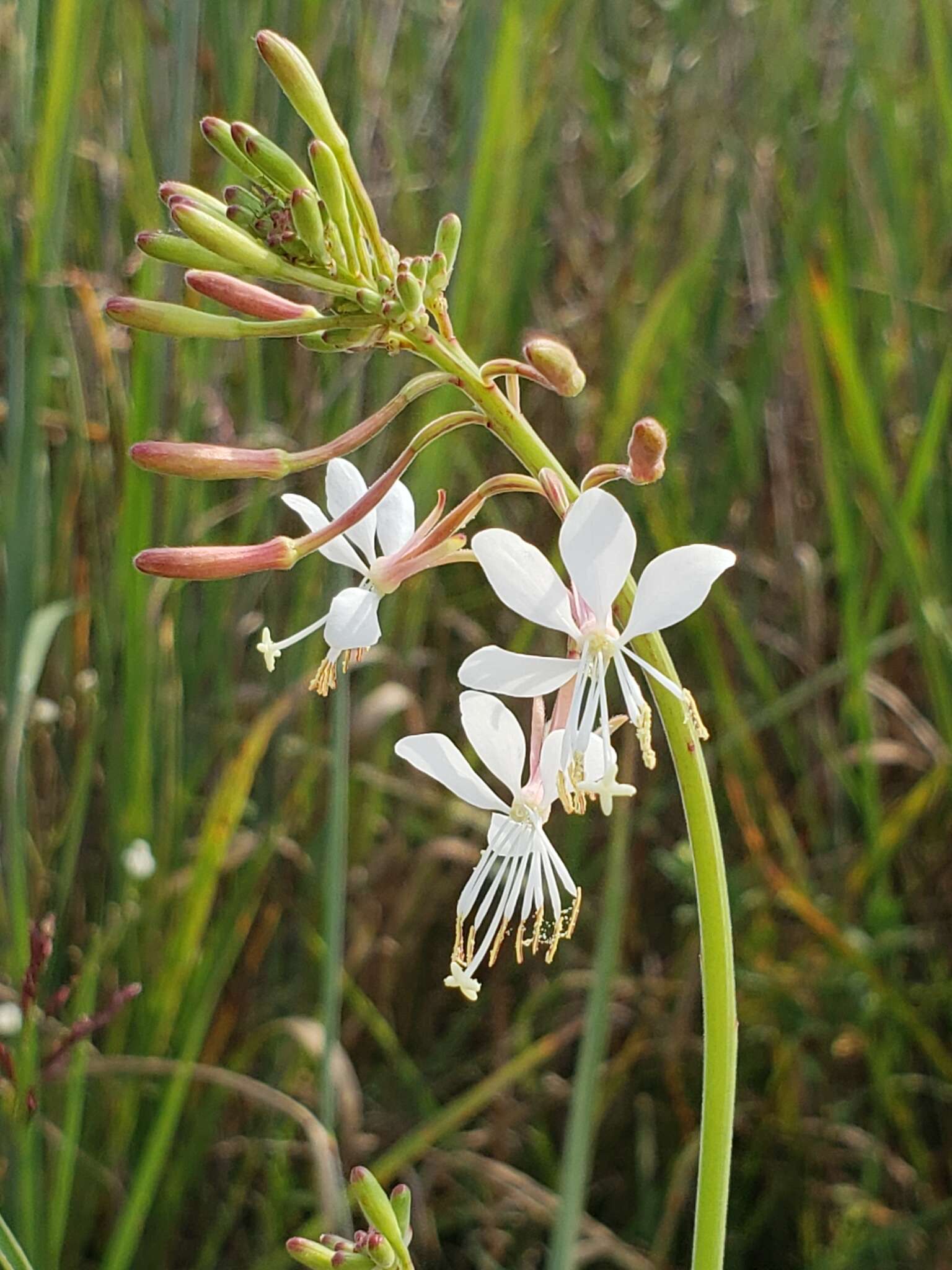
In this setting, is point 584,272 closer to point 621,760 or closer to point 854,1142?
point 621,760

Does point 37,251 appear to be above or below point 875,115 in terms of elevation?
below

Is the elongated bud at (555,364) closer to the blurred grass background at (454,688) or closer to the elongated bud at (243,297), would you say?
the elongated bud at (243,297)

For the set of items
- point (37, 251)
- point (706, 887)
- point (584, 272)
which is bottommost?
point (706, 887)

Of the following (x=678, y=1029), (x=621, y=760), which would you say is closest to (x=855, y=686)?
(x=621, y=760)

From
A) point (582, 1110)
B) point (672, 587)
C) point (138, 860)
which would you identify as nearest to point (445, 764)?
point (672, 587)

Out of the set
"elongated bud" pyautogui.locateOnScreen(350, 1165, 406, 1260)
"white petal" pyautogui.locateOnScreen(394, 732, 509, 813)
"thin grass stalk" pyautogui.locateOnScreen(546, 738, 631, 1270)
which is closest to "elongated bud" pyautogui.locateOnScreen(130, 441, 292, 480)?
"white petal" pyautogui.locateOnScreen(394, 732, 509, 813)

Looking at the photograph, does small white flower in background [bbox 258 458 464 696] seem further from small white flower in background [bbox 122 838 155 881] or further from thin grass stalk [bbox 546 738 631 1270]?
small white flower in background [bbox 122 838 155 881]

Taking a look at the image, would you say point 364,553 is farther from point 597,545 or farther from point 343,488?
point 597,545
